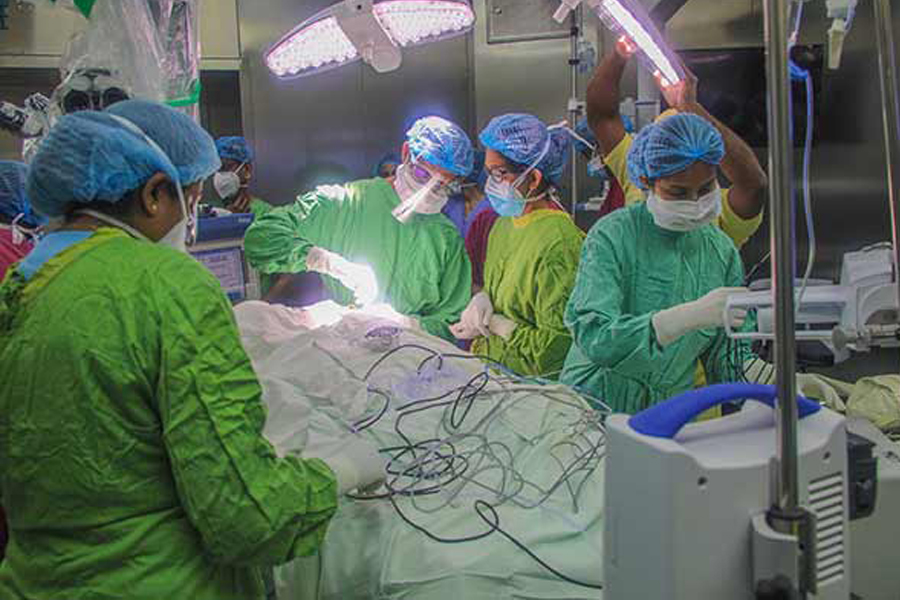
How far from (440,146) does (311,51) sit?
28.2 inches

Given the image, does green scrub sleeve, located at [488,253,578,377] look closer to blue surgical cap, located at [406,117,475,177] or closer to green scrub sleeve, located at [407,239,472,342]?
green scrub sleeve, located at [407,239,472,342]

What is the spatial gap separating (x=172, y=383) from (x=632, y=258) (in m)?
1.43

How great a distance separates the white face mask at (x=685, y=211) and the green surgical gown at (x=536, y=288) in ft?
2.01

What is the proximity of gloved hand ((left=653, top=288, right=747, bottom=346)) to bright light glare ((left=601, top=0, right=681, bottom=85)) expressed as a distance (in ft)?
2.25

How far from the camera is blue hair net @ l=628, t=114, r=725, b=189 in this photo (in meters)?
2.03

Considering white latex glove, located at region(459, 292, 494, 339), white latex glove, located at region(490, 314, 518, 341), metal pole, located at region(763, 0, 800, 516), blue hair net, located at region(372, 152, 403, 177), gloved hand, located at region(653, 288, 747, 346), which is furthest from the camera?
blue hair net, located at region(372, 152, 403, 177)

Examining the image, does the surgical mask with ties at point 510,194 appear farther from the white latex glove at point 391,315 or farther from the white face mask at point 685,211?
the white face mask at point 685,211

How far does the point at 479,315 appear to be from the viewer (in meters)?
2.98

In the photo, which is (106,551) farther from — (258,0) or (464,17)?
(258,0)

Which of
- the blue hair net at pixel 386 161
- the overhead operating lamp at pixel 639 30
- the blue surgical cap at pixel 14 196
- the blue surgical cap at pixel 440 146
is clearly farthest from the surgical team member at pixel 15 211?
the blue hair net at pixel 386 161

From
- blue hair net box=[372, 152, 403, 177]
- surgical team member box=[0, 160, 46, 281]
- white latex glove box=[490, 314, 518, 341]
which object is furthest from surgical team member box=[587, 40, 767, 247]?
blue hair net box=[372, 152, 403, 177]

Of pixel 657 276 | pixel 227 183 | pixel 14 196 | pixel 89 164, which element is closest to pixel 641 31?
pixel 657 276

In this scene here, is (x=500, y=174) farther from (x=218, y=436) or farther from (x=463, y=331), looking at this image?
(x=218, y=436)

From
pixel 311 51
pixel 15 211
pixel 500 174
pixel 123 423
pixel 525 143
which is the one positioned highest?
pixel 311 51
